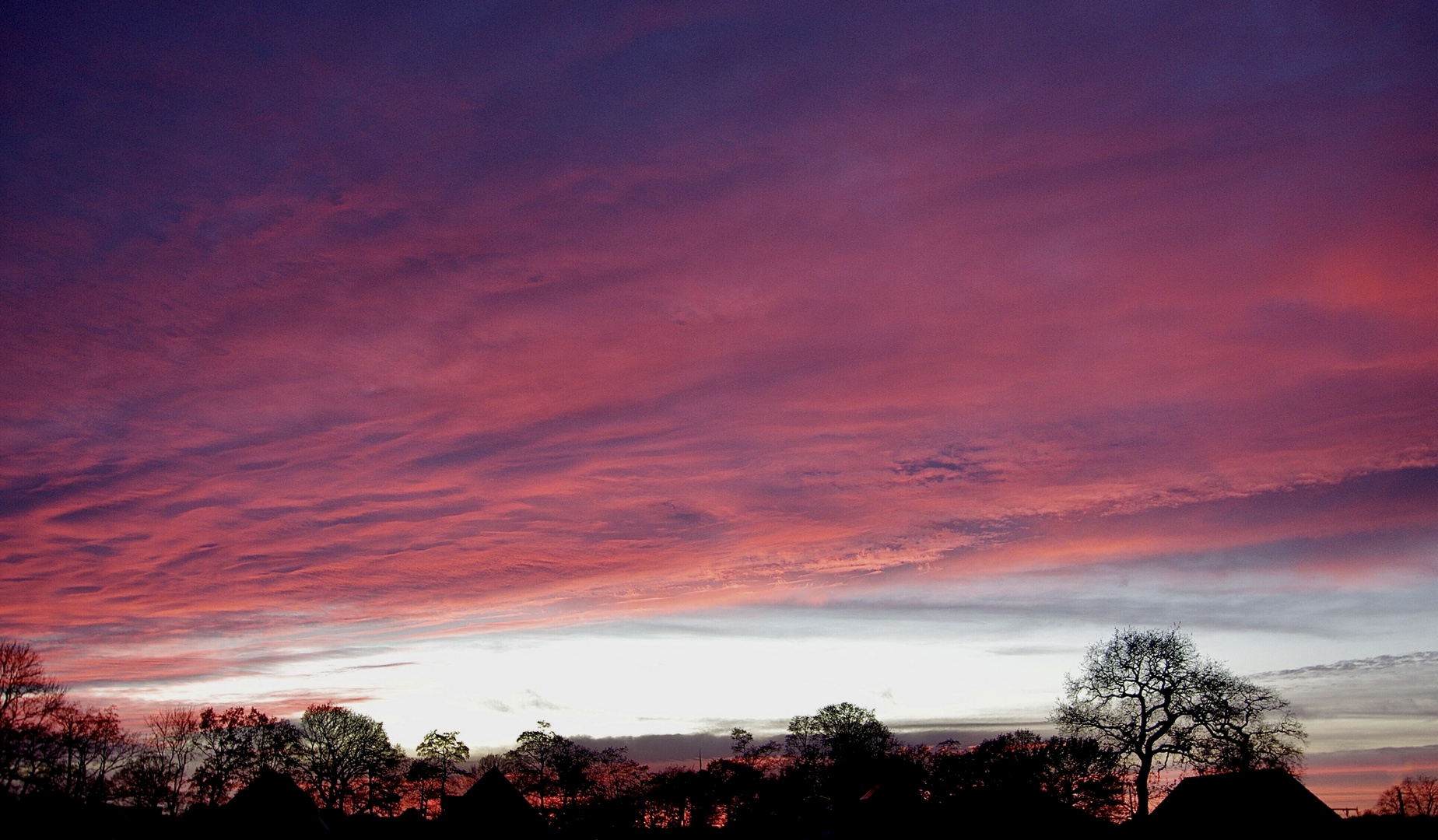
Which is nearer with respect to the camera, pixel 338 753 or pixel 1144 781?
pixel 1144 781

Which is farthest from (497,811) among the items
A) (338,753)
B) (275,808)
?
(338,753)

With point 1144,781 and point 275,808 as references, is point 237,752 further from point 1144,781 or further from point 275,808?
point 1144,781

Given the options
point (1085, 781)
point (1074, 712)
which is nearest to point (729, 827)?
point (1085, 781)

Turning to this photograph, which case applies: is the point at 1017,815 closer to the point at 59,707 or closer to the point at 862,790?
the point at 862,790

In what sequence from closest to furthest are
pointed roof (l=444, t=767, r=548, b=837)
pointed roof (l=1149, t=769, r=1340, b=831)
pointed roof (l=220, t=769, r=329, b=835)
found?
pointed roof (l=220, t=769, r=329, b=835) → pointed roof (l=1149, t=769, r=1340, b=831) → pointed roof (l=444, t=767, r=548, b=837)

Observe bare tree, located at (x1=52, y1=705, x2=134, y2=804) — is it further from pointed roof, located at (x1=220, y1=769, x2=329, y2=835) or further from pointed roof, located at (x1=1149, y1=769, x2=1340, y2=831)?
pointed roof, located at (x1=1149, y1=769, x2=1340, y2=831)

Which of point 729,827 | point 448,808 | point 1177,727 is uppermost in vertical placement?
point 1177,727

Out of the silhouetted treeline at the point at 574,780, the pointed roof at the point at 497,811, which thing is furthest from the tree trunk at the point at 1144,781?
the pointed roof at the point at 497,811

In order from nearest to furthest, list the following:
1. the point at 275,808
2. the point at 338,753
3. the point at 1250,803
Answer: the point at 275,808 → the point at 1250,803 → the point at 338,753

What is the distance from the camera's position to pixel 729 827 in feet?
398

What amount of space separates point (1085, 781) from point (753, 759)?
175 ft

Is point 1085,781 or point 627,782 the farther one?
point 627,782

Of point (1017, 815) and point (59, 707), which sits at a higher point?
point (59, 707)

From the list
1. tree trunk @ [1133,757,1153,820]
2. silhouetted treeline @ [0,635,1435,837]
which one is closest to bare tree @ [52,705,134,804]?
silhouetted treeline @ [0,635,1435,837]
